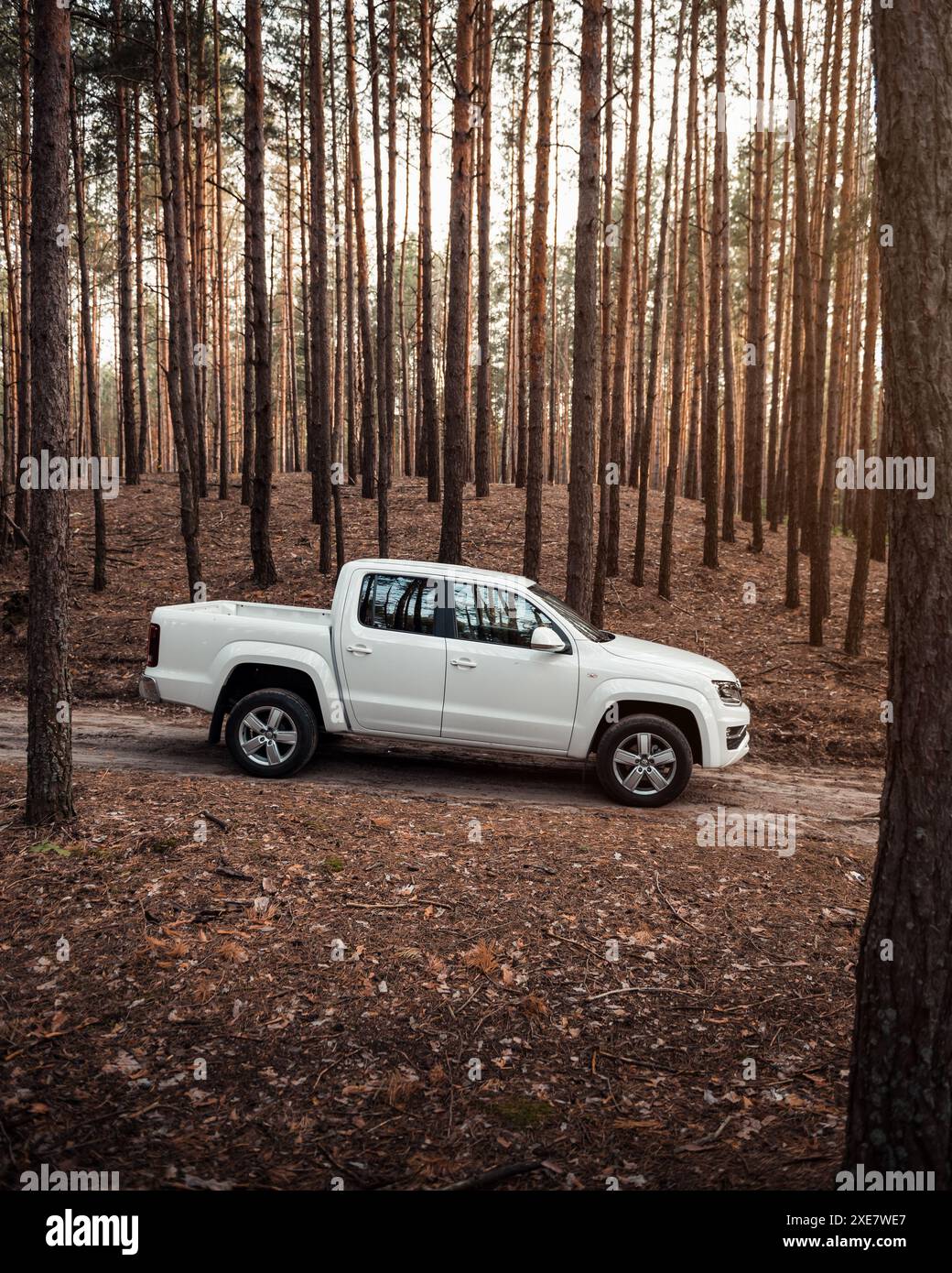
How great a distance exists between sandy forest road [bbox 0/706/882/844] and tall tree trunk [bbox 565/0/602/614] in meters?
2.69

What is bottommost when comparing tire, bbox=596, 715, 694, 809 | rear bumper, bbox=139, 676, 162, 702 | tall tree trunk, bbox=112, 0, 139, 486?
tire, bbox=596, 715, 694, 809

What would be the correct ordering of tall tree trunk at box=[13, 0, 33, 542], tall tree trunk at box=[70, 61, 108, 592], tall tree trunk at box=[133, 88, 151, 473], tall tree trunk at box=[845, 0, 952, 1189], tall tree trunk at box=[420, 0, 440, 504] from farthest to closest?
tall tree trunk at box=[133, 88, 151, 473] → tall tree trunk at box=[420, 0, 440, 504] → tall tree trunk at box=[70, 61, 108, 592] → tall tree trunk at box=[13, 0, 33, 542] → tall tree trunk at box=[845, 0, 952, 1189]

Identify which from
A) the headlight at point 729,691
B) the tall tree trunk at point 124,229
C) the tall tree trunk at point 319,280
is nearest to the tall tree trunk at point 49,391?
the headlight at point 729,691

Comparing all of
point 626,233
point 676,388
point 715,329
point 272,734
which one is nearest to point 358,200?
point 626,233

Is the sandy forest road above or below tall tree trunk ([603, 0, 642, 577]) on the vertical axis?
below

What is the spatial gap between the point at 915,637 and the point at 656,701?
15.5 ft

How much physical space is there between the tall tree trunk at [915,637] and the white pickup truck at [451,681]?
180 inches

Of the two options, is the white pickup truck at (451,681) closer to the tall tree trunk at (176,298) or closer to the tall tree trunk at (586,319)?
the tall tree trunk at (586,319)

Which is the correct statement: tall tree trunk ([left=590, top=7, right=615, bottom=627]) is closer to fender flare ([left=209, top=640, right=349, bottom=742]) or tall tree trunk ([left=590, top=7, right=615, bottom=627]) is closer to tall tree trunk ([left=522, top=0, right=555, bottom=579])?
tall tree trunk ([left=522, top=0, right=555, bottom=579])

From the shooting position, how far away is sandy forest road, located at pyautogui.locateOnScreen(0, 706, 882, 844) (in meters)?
7.37

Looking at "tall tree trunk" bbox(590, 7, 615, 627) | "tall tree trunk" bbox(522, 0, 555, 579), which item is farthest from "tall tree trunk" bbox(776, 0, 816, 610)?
"tall tree trunk" bbox(522, 0, 555, 579)

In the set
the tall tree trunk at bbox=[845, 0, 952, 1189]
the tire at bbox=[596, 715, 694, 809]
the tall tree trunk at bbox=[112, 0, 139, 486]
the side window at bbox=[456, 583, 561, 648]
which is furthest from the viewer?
the tall tree trunk at bbox=[112, 0, 139, 486]

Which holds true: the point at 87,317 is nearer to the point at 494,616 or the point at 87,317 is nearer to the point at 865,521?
the point at 494,616

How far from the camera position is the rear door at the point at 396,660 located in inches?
297
